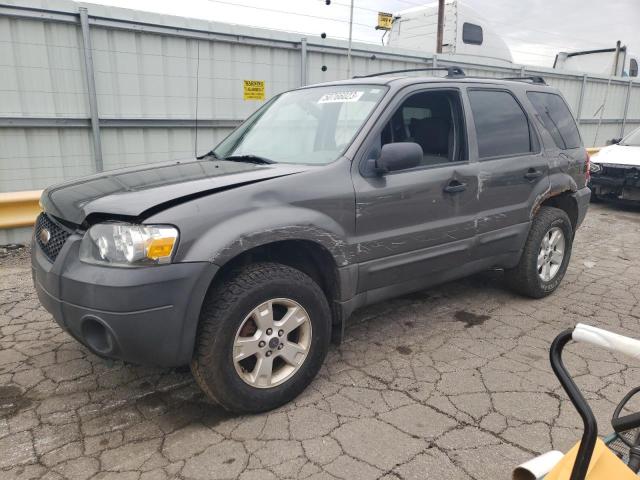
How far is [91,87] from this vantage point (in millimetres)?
6137

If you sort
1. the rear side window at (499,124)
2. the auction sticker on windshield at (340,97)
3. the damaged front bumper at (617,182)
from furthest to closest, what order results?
the damaged front bumper at (617,182) → the rear side window at (499,124) → the auction sticker on windshield at (340,97)

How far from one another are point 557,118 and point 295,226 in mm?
3142

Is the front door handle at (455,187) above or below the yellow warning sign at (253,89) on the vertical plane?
below

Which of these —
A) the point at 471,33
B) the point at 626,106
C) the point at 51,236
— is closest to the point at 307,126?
the point at 51,236

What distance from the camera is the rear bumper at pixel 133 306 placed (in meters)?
2.27

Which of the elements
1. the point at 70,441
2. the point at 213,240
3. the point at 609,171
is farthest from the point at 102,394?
the point at 609,171

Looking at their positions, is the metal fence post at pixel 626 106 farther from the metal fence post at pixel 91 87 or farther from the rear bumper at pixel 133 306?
the rear bumper at pixel 133 306

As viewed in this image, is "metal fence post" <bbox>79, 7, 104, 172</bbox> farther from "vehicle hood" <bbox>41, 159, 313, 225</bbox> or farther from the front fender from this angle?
the front fender

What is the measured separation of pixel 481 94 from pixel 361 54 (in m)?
5.26

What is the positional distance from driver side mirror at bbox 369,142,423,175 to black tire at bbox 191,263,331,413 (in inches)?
31.9

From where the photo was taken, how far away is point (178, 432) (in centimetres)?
258

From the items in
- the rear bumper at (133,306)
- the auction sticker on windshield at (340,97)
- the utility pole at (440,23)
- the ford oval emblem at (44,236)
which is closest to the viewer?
the rear bumper at (133,306)

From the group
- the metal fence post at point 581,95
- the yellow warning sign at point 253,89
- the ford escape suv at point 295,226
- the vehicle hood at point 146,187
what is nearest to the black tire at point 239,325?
the ford escape suv at point 295,226

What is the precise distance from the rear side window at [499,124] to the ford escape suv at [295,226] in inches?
0.6
